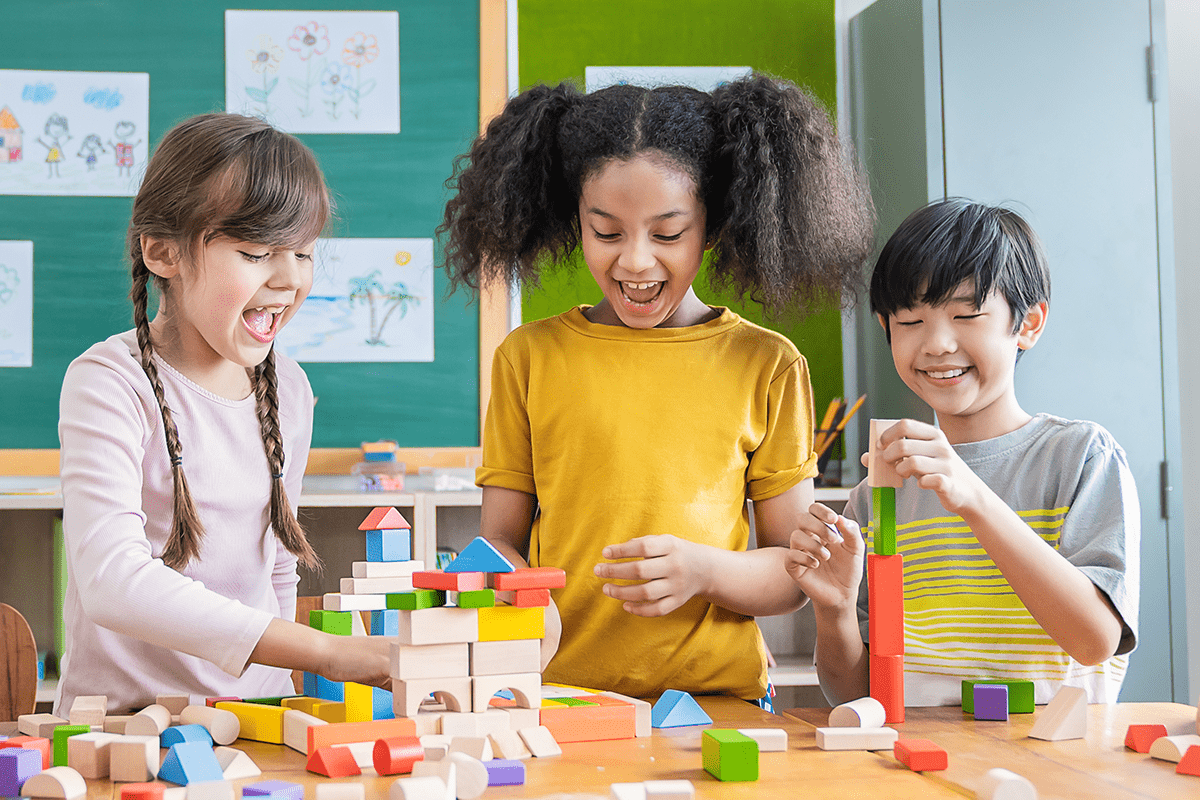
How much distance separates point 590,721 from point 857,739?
0.20m

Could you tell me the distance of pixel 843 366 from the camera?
249cm

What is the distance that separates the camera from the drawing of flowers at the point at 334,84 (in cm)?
240

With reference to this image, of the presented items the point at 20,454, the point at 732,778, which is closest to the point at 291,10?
the point at 20,454

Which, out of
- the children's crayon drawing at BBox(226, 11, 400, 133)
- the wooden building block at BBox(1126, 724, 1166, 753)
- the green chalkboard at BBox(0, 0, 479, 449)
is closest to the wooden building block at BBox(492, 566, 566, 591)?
the wooden building block at BBox(1126, 724, 1166, 753)

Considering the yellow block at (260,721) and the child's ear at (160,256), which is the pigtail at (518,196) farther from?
the yellow block at (260,721)

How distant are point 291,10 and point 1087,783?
2.32 meters

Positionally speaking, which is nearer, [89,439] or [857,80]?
[89,439]

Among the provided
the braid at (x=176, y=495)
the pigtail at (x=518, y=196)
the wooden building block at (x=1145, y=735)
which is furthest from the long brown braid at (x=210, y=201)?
the wooden building block at (x=1145, y=735)

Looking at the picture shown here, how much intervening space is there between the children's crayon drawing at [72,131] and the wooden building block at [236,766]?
75.7 inches

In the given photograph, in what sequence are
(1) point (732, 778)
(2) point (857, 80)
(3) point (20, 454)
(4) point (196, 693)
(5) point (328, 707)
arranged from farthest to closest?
(2) point (857, 80)
(3) point (20, 454)
(4) point (196, 693)
(5) point (328, 707)
(1) point (732, 778)

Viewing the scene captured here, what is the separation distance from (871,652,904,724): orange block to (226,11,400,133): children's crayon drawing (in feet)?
6.24

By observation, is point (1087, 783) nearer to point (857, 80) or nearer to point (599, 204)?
point (599, 204)

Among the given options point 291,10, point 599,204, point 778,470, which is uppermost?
point 291,10

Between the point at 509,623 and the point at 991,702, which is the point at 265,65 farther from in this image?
the point at 991,702
